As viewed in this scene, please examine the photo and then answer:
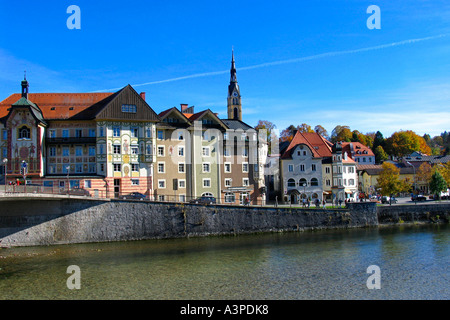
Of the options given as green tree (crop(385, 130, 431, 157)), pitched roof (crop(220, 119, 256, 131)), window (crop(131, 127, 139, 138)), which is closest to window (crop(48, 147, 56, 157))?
window (crop(131, 127, 139, 138))

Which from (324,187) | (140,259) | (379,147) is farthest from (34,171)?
(379,147)

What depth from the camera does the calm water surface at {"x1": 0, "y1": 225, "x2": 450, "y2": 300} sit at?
24.6m

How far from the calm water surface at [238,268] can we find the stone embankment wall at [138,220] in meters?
1.63

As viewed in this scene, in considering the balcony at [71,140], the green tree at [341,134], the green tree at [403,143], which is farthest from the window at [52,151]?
the green tree at [403,143]

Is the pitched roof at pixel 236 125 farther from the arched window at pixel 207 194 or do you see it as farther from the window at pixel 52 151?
the window at pixel 52 151

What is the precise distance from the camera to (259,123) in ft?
339

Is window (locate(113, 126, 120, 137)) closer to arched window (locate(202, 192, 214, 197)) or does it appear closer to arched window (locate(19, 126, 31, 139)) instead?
arched window (locate(19, 126, 31, 139))

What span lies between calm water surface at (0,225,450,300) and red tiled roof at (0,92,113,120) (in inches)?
734

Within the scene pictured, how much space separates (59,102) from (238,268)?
34.9m

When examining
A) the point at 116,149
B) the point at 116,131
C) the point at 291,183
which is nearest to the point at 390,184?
the point at 291,183

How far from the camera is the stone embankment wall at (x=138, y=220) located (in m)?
40.7

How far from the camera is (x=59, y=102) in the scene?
5256 centimetres

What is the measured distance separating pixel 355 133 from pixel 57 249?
337 ft
